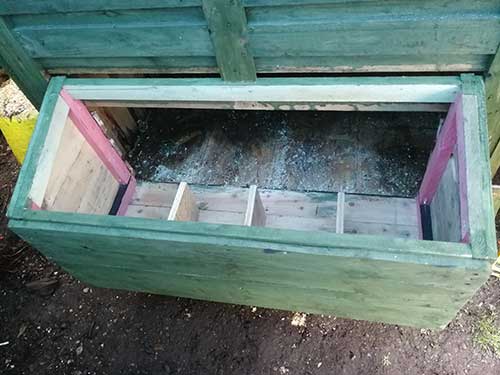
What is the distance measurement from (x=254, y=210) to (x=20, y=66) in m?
1.29

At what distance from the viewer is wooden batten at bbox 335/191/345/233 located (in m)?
2.27

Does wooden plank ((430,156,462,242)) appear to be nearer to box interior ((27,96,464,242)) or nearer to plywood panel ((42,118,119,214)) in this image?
box interior ((27,96,464,242))

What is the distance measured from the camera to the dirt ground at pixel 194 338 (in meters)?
2.50

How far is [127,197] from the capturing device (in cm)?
278

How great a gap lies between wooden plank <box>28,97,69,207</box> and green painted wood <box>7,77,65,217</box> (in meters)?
0.01

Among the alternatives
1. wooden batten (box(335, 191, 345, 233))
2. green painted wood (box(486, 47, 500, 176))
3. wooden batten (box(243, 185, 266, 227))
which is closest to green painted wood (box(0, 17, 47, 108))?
wooden batten (box(243, 185, 266, 227))

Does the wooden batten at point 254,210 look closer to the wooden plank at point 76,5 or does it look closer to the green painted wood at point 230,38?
the green painted wood at point 230,38

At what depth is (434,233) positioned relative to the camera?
2.33m

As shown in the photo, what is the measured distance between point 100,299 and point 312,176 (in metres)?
1.44

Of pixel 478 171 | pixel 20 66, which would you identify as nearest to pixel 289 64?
pixel 478 171

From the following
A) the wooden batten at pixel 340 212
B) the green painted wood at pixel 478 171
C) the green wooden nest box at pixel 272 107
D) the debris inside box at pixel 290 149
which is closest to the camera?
the green painted wood at pixel 478 171

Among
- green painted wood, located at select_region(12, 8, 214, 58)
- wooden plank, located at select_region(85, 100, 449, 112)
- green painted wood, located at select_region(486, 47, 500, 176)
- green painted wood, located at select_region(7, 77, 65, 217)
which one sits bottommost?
green painted wood, located at select_region(7, 77, 65, 217)

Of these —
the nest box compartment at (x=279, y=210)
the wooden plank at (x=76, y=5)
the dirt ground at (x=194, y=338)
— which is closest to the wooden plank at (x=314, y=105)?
the nest box compartment at (x=279, y=210)

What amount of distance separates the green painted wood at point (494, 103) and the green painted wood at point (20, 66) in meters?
1.95
